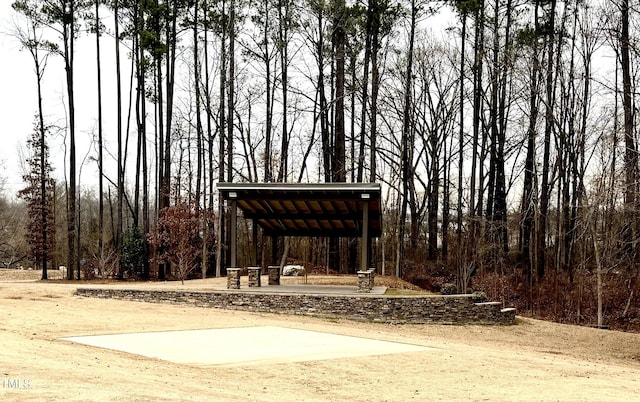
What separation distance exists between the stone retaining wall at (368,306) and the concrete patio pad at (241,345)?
3.85 meters

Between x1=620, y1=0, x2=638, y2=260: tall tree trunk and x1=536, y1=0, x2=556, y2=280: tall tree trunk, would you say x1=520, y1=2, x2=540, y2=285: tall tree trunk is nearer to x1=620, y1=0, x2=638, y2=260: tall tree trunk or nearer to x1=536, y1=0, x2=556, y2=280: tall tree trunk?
x1=536, y1=0, x2=556, y2=280: tall tree trunk

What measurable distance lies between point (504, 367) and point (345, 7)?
74.8ft

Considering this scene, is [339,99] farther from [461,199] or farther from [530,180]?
[530,180]

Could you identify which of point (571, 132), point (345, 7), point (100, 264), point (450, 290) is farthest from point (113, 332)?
point (345, 7)

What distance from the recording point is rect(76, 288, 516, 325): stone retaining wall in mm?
17531

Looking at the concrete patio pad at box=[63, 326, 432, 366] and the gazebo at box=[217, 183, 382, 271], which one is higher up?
the gazebo at box=[217, 183, 382, 271]

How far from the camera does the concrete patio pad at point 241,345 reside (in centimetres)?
1006

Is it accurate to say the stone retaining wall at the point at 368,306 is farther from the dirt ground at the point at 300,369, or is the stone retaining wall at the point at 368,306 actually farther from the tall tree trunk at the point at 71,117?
the tall tree trunk at the point at 71,117

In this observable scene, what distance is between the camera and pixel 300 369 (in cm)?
930

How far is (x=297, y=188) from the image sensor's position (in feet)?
61.9

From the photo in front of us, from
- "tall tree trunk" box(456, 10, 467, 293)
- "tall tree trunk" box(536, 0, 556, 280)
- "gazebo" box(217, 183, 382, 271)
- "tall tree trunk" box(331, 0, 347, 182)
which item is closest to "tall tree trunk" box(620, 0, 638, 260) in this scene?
"tall tree trunk" box(536, 0, 556, 280)

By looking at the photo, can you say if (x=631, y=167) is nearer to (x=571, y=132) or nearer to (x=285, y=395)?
(x=285, y=395)

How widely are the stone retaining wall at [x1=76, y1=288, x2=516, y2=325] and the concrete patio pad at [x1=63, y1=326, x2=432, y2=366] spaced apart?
3854mm

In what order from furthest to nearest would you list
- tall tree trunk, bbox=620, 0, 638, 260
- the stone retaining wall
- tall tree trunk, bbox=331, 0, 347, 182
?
tall tree trunk, bbox=331, 0, 347, 182
the stone retaining wall
tall tree trunk, bbox=620, 0, 638, 260
